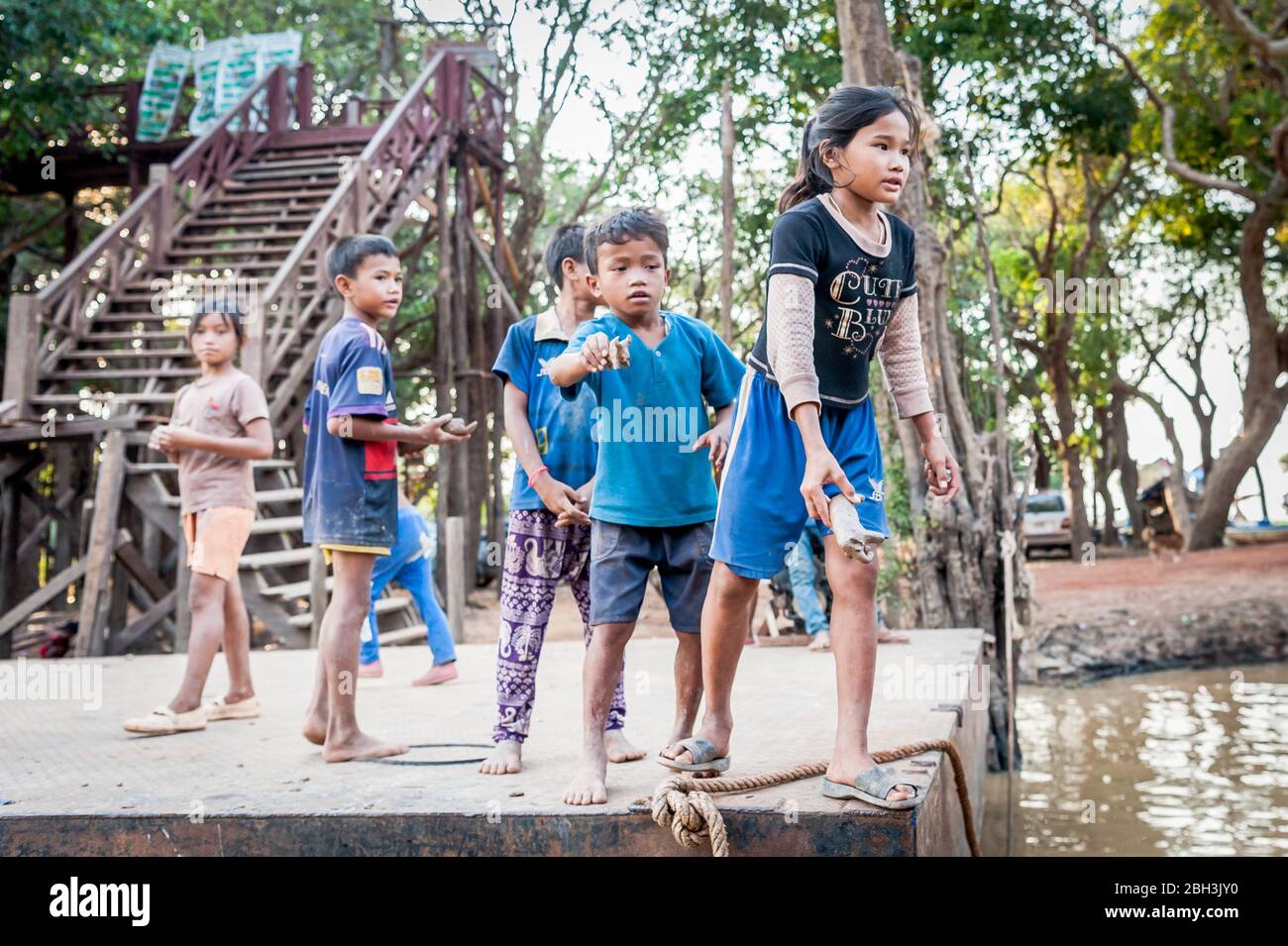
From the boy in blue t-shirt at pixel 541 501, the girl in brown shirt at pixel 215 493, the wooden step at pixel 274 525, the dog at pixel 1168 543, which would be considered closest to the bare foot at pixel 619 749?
the boy in blue t-shirt at pixel 541 501

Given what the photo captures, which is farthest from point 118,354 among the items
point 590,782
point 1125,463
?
point 1125,463

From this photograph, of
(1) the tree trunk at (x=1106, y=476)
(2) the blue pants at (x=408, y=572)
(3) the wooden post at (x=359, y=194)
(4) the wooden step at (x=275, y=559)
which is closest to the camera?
(2) the blue pants at (x=408, y=572)

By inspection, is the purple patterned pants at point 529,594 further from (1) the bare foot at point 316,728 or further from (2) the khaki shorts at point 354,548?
(1) the bare foot at point 316,728

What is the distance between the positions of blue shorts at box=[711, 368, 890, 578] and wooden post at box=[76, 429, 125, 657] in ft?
19.2

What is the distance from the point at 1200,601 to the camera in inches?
512

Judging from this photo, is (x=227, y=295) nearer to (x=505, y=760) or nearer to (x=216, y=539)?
(x=216, y=539)

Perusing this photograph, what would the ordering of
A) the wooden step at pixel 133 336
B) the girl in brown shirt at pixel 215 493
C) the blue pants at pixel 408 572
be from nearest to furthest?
the girl in brown shirt at pixel 215 493 < the blue pants at pixel 408 572 < the wooden step at pixel 133 336

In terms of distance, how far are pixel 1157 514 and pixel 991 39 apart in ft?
38.4

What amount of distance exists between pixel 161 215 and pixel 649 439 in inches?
384

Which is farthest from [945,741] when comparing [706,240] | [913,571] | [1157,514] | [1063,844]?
[1157,514]

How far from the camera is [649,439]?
320 centimetres

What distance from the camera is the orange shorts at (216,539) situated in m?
4.38

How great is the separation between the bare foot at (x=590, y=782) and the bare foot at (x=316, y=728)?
45.7 inches
